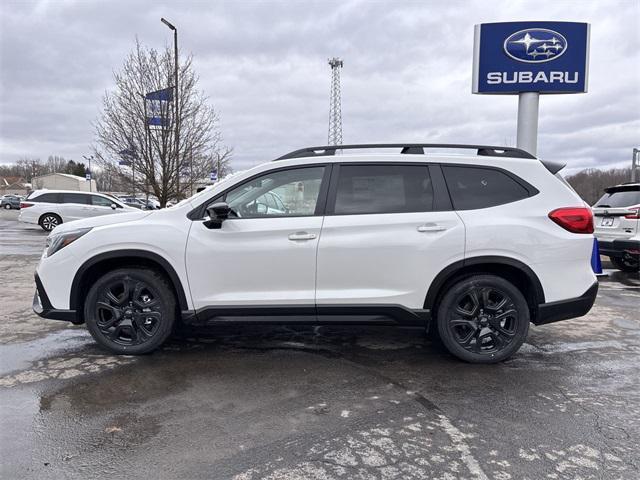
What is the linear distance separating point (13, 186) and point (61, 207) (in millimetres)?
114137

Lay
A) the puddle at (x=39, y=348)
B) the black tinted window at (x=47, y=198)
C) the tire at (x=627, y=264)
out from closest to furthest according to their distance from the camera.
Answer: the puddle at (x=39, y=348) < the tire at (x=627, y=264) < the black tinted window at (x=47, y=198)

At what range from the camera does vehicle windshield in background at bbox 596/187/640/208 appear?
8711mm

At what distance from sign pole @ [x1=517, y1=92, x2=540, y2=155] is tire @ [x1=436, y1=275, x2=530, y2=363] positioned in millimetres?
9827

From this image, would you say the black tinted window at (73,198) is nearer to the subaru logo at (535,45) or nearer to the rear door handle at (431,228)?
the subaru logo at (535,45)

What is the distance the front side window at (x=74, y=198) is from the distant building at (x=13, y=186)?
99.5 metres

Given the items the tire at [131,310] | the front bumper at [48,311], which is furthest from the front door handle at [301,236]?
the front bumper at [48,311]

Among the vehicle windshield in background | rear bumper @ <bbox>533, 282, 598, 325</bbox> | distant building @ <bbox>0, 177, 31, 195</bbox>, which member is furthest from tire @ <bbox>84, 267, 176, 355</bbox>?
distant building @ <bbox>0, 177, 31, 195</bbox>

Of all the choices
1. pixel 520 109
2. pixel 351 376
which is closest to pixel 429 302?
pixel 351 376

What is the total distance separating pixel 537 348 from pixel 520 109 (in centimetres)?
991

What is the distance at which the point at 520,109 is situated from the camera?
514 inches

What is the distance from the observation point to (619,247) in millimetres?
8719

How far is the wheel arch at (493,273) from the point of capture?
418cm

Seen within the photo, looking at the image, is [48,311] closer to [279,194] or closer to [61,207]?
[279,194]

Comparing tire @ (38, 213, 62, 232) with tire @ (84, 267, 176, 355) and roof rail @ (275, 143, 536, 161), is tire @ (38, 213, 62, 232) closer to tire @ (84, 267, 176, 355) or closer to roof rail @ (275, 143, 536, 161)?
tire @ (84, 267, 176, 355)
